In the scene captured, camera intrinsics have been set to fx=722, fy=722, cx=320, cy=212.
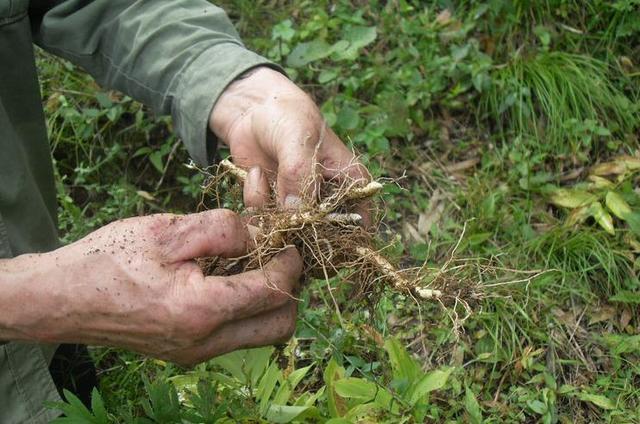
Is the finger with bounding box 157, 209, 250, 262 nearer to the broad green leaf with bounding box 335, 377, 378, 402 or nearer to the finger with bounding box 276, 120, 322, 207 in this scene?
the finger with bounding box 276, 120, 322, 207

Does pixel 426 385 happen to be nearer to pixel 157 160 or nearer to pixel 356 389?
pixel 356 389

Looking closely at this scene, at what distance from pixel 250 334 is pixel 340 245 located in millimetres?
335

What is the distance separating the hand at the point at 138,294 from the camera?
114 cm

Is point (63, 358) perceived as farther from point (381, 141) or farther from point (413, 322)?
point (381, 141)

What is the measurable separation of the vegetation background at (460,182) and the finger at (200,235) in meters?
0.43

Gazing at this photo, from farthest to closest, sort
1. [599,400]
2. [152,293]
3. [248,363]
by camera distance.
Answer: [599,400] < [248,363] < [152,293]

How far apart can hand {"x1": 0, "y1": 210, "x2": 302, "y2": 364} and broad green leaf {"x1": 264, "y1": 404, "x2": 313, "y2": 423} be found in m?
0.37

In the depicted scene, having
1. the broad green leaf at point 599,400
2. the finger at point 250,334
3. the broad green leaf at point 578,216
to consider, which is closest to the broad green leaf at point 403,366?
the finger at point 250,334

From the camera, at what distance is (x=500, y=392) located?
2.03m

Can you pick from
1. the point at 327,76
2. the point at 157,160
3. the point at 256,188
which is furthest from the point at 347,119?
the point at 256,188

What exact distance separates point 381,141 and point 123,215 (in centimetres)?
94

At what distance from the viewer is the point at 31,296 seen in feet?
3.76

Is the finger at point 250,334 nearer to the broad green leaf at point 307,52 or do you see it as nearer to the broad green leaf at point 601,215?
the broad green leaf at point 601,215

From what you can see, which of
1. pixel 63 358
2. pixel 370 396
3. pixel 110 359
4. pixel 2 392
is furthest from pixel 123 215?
pixel 370 396
